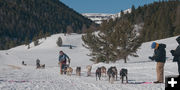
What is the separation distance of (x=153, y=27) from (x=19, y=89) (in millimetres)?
82760

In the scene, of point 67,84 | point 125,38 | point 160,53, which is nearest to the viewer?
point 160,53

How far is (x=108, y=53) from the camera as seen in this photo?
36.8 meters

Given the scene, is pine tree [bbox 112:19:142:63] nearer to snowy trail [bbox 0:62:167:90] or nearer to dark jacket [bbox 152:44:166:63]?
snowy trail [bbox 0:62:167:90]

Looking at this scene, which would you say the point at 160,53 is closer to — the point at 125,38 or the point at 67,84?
the point at 67,84

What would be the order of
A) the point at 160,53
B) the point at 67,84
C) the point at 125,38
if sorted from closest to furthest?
the point at 160,53
the point at 67,84
the point at 125,38

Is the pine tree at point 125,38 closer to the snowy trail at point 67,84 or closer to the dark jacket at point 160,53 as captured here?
the snowy trail at point 67,84

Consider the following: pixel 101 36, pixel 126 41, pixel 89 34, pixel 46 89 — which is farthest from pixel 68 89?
pixel 89 34

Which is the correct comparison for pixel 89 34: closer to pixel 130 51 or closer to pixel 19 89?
pixel 130 51

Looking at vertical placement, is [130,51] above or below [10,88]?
above

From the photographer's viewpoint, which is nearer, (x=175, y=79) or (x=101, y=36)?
(x=175, y=79)

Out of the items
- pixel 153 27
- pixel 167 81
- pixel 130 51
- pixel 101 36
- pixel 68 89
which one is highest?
pixel 153 27

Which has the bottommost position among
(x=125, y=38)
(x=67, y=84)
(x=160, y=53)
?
(x=67, y=84)

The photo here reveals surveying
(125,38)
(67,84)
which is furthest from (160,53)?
(125,38)

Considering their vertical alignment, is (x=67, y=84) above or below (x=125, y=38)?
below
